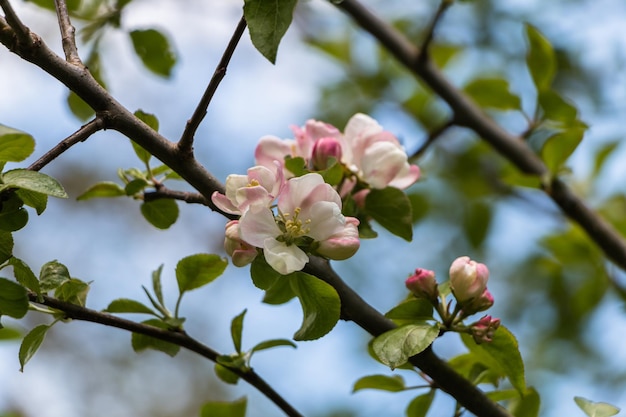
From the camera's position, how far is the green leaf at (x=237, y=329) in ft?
2.44

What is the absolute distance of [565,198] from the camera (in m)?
1.18

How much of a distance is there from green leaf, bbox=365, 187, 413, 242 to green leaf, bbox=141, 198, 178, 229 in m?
0.19

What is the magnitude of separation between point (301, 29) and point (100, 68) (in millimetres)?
1239

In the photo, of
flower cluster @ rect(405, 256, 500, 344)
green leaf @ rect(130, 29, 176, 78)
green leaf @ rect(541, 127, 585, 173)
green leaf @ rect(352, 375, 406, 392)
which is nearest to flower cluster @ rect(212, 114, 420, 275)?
flower cluster @ rect(405, 256, 500, 344)

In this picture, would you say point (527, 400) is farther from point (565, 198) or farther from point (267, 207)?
point (565, 198)

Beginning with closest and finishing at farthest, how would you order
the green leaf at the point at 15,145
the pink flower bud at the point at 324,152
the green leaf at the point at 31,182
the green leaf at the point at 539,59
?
the green leaf at the point at 31,182 → the green leaf at the point at 15,145 → the pink flower bud at the point at 324,152 → the green leaf at the point at 539,59

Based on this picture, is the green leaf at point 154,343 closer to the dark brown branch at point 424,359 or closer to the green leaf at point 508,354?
the dark brown branch at point 424,359

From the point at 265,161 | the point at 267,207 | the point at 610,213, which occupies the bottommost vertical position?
the point at 267,207

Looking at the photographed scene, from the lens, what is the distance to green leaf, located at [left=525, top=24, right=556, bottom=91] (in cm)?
123

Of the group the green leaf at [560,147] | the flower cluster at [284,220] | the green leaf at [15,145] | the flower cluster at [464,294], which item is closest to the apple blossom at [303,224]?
the flower cluster at [284,220]

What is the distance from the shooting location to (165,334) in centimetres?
70

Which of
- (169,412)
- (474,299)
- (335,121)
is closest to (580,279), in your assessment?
(335,121)

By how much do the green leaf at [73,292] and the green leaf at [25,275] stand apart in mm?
39

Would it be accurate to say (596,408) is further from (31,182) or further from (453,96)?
(453,96)
